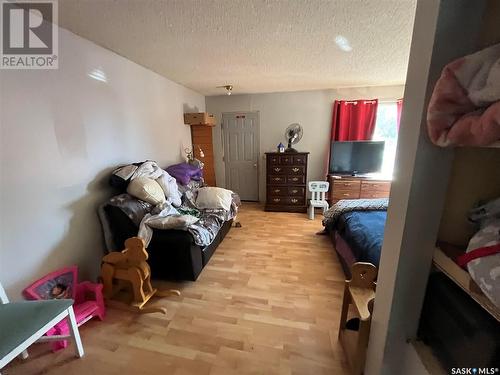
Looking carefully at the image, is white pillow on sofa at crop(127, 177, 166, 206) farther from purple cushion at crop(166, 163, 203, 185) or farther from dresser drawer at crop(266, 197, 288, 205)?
dresser drawer at crop(266, 197, 288, 205)

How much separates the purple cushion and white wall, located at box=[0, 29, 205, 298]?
56 centimetres

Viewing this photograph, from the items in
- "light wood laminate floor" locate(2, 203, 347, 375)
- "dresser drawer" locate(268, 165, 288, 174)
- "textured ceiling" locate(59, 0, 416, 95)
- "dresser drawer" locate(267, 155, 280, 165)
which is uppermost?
"textured ceiling" locate(59, 0, 416, 95)

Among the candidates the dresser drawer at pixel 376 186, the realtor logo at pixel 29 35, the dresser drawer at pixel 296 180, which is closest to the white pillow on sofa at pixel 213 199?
the dresser drawer at pixel 296 180

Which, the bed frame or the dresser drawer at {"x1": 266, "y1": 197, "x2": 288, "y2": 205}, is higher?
the bed frame

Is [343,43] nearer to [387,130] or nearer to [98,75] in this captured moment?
[98,75]

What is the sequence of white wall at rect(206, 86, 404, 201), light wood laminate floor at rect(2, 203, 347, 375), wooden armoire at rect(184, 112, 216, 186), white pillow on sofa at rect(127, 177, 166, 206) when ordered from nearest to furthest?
1. light wood laminate floor at rect(2, 203, 347, 375)
2. white pillow on sofa at rect(127, 177, 166, 206)
3. wooden armoire at rect(184, 112, 216, 186)
4. white wall at rect(206, 86, 404, 201)

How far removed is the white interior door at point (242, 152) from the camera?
4383mm

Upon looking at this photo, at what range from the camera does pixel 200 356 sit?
1.40 metres

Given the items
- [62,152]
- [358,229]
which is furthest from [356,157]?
[62,152]

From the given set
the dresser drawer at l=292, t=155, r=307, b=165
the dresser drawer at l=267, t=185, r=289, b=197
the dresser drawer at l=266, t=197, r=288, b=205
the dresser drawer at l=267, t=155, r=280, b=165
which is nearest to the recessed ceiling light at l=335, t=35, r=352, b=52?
the dresser drawer at l=292, t=155, r=307, b=165

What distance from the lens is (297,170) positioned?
395cm

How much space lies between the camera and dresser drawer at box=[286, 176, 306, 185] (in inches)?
156

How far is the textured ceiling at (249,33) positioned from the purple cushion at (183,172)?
1.23 meters

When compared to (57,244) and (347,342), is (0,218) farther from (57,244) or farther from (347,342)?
(347,342)
